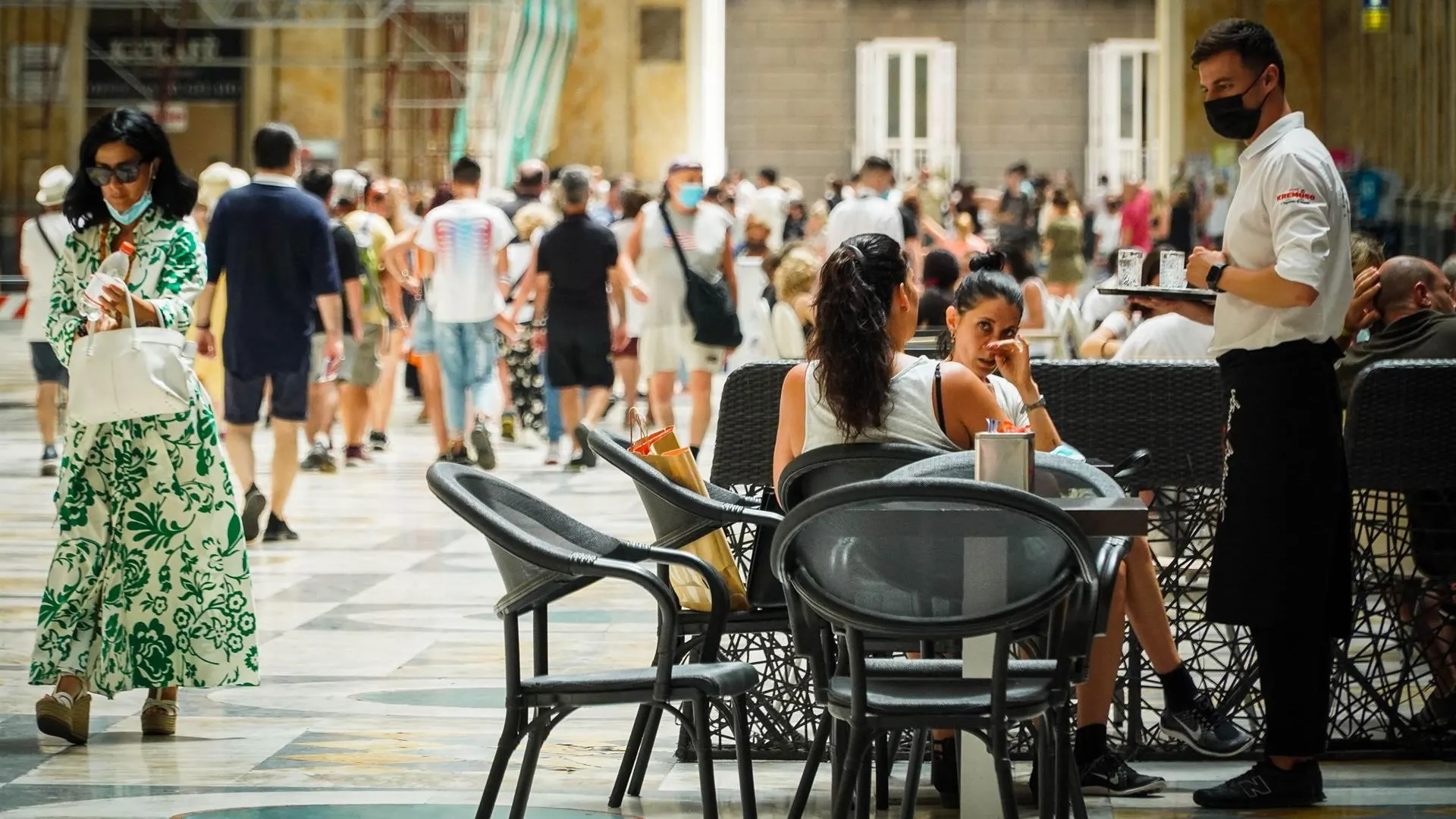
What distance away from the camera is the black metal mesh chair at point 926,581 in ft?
12.1

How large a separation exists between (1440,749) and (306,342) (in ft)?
18.1

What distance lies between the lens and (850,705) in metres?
3.82

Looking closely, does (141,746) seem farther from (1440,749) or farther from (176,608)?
(1440,749)

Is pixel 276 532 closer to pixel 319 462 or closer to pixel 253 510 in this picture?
pixel 253 510

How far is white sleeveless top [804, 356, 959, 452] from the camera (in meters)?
4.48

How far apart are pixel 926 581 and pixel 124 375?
2.62 metres

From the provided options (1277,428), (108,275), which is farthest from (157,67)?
(1277,428)

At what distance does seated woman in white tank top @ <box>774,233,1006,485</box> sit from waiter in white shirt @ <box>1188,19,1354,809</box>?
0.68 metres

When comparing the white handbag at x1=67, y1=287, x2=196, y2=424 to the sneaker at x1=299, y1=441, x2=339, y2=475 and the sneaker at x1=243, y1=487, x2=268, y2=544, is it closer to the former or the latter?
the sneaker at x1=243, y1=487, x2=268, y2=544

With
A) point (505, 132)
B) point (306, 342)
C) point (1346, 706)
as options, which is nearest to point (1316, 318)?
point (1346, 706)

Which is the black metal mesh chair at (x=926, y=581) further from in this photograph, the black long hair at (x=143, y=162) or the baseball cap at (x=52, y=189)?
the baseball cap at (x=52, y=189)

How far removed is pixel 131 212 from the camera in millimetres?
5824

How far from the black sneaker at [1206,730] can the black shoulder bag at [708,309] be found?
696cm

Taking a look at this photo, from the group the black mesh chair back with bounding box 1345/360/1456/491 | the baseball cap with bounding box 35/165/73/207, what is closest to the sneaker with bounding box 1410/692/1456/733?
the black mesh chair back with bounding box 1345/360/1456/491
